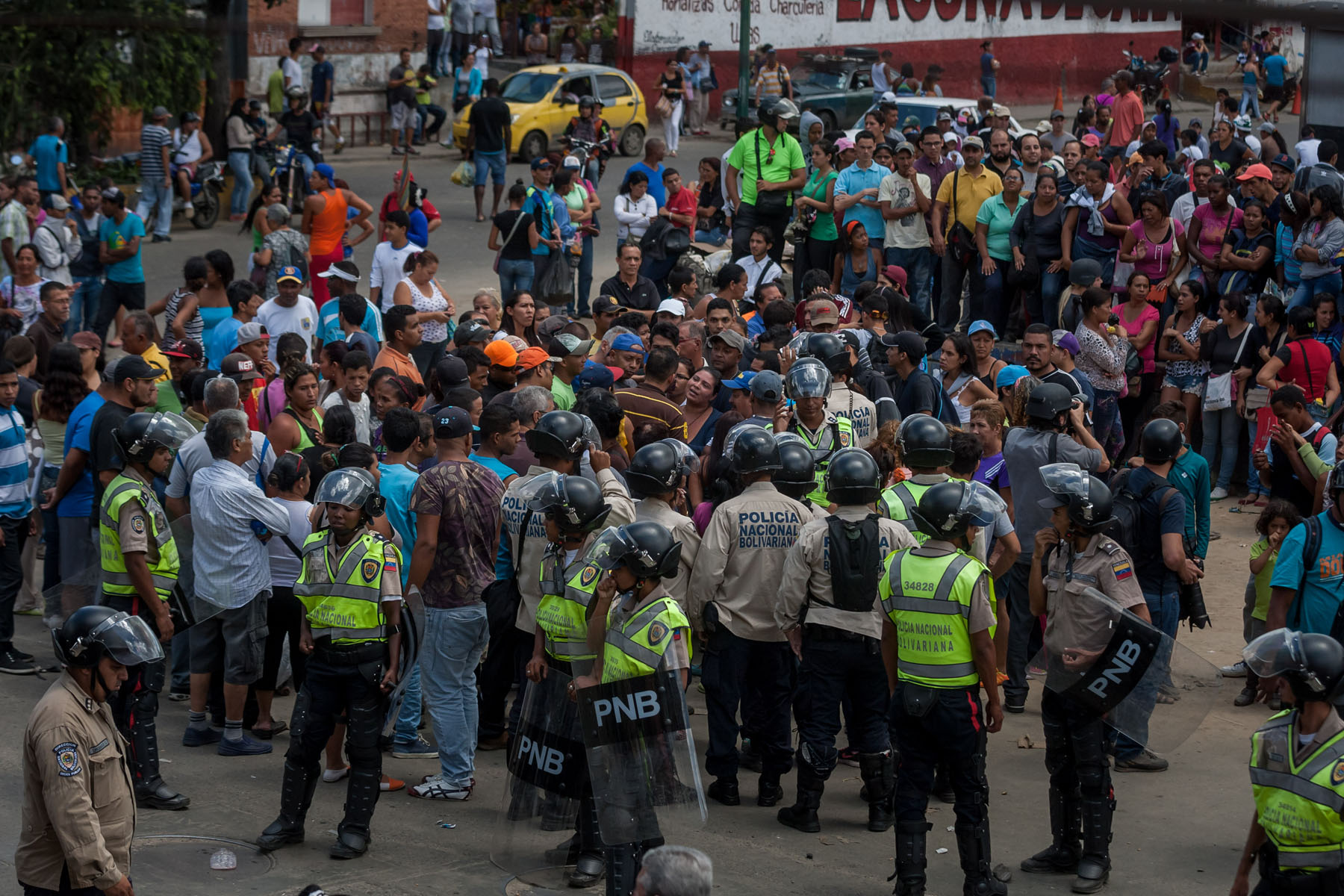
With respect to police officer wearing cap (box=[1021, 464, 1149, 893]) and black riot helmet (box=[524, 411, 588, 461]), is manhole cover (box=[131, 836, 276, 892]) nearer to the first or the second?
black riot helmet (box=[524, 411, 588, 461])

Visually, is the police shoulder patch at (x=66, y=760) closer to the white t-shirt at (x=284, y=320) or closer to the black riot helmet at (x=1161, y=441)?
the black riot helmet at (x=1161, y=441)

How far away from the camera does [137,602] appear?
7367 mm

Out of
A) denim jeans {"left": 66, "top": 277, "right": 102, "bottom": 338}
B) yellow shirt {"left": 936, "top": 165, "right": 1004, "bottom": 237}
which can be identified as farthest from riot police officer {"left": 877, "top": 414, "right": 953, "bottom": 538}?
denim jeans {"left": 66, "top": 277, "right": 102, "bottom": 338}

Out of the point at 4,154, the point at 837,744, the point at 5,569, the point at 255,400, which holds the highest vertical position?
the point at 4,154

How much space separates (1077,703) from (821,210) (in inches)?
370

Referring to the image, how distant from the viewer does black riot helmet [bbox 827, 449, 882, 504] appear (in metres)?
6.73

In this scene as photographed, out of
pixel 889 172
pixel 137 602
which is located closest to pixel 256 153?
pixel 889 172

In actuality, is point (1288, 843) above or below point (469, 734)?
above

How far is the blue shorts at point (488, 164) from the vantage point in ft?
69.4

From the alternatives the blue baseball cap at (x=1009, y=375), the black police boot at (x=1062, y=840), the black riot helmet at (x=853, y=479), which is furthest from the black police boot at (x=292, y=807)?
the blue baseball cap at (x=1009, y=375)

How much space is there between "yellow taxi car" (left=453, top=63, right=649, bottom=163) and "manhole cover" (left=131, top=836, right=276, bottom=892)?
65.0 ft

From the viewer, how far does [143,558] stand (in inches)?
283

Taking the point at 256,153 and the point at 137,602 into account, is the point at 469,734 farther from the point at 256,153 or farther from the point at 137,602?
the point at 256,153

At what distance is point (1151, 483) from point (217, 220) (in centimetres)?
1759
